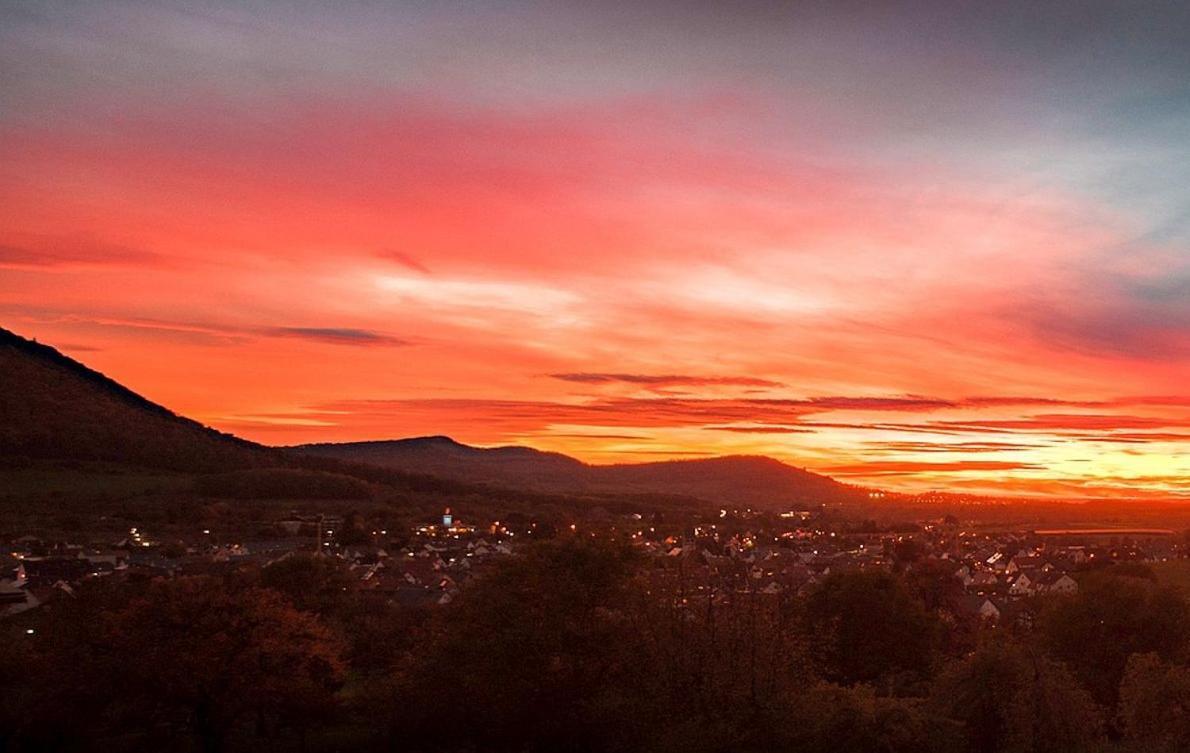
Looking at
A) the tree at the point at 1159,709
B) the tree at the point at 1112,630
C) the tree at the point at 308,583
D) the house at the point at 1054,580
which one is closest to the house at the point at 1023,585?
the house at the point at 1054,580

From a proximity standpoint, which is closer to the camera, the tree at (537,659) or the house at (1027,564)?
the tree at (537,659)

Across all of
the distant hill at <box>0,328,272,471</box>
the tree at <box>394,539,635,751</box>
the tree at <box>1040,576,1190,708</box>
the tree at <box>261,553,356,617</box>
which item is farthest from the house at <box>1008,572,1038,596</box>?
the distant hill at <box>0,328,272,471</box>

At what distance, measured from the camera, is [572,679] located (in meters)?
29.6

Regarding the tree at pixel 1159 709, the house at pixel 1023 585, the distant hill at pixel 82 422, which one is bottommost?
the house at pixel 1023 585

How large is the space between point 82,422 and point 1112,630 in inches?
5966

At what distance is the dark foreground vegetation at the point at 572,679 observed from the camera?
26.3 m

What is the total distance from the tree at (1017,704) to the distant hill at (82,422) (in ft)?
469

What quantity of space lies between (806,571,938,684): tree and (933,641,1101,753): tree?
44.5 feet

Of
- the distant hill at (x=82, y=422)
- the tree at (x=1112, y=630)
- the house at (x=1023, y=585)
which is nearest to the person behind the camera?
the tree at (x=1112, y=630)

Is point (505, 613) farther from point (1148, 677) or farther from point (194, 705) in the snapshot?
point (1148, 677)

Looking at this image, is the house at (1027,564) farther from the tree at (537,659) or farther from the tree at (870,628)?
the tree at (537,659)

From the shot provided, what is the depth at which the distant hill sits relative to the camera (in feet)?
497

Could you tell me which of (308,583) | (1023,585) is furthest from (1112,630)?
(1023,585)

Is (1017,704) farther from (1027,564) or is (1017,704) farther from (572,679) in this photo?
(1027,564)
